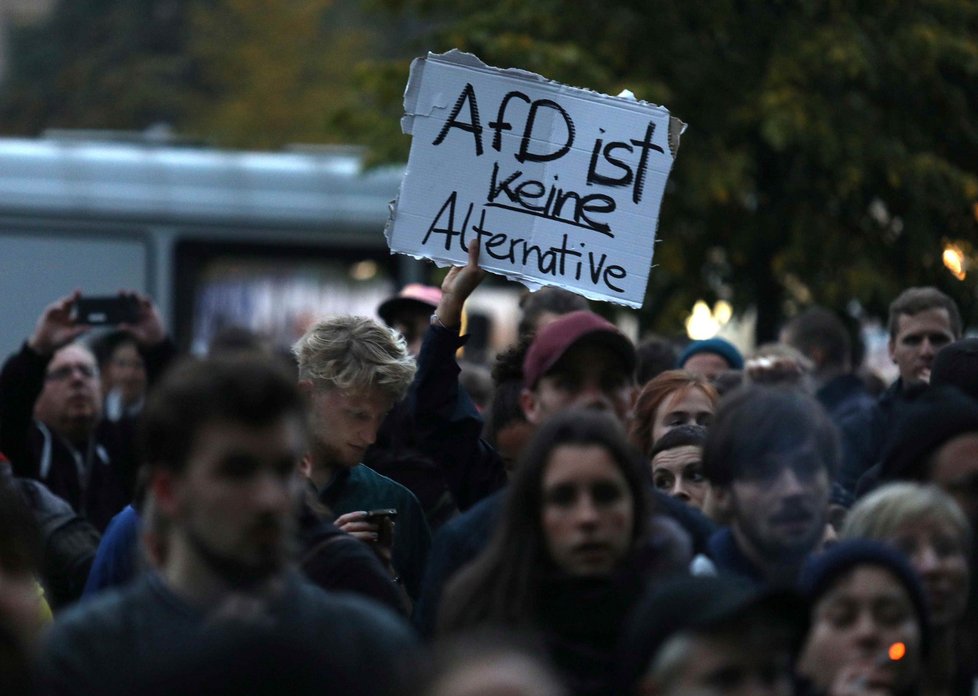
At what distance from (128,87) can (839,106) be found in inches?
1086

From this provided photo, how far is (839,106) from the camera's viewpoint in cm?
1095

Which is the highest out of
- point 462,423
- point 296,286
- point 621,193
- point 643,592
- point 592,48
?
point 592,48

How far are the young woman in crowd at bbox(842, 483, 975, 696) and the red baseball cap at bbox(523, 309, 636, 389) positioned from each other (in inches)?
33.8

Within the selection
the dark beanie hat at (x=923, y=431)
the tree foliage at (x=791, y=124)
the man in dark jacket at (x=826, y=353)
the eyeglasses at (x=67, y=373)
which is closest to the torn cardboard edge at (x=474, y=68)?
the dark beanie hat at (x=923, y=431)

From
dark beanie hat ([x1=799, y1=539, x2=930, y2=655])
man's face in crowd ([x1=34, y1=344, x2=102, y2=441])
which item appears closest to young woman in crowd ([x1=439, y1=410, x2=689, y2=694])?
dark beanie hat ([x1=799, y1=539, x2=930, y2=655])

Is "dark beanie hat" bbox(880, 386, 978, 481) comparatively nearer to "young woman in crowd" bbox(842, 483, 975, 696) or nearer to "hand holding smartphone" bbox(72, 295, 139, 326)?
"young woman in crowd" bbox(842, 483, 975, 696)

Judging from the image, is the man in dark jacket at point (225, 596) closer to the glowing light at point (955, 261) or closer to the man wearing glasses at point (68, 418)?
the man wearing glasses at point (68, 418)

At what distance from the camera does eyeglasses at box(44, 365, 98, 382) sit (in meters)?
8.06

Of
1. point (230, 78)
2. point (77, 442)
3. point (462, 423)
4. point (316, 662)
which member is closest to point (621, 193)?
point (462, 423)

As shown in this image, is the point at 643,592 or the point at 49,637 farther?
the point at 643,592

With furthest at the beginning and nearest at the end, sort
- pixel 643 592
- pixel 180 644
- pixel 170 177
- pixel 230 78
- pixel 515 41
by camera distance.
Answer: pixel 230 78 < pixel 170 177 < pixel 515 41 < pixel 643 592 < pixel 180 644

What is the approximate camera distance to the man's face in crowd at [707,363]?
7906mm

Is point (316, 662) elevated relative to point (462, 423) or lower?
lower

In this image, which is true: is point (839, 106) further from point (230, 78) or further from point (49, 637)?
point (230, 78)
